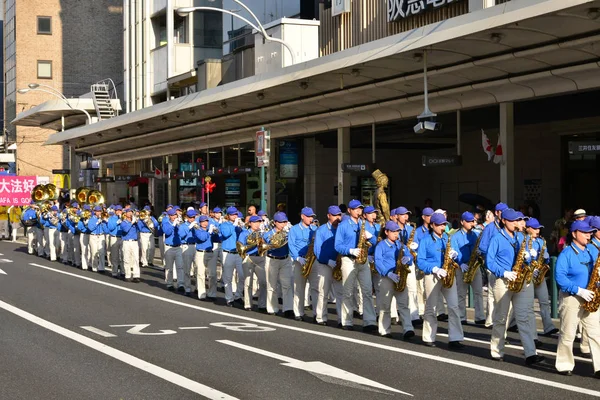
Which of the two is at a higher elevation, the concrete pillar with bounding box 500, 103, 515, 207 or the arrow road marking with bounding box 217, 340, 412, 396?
the concrete pillar with bounding box 500, 103, 515, 207

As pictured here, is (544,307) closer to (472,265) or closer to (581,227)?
(472,265)

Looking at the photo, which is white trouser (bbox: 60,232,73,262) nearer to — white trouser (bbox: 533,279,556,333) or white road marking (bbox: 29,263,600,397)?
white road marking (bbox: 29,263,600,397)

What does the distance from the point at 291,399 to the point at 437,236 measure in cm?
539

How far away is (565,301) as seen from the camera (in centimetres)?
1238

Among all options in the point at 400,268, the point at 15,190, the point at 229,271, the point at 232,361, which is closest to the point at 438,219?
the point at 400,268

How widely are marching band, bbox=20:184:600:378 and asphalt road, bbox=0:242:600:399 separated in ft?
1.46

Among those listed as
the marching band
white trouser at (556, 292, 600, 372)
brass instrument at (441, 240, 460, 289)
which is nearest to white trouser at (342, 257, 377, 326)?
the marching band

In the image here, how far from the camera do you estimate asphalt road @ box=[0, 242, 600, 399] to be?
36.2ft

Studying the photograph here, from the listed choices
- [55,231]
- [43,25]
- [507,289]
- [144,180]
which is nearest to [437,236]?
[507,289]

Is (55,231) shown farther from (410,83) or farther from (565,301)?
(565,301)

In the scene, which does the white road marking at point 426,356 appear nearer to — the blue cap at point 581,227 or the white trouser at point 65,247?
the blue cap at point 581,227

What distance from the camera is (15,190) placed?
163 feet

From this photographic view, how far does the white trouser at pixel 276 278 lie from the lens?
18969 mm

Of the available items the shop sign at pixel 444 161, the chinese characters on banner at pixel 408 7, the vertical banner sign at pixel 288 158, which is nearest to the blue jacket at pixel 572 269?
the shop sign at pixel 444 161
